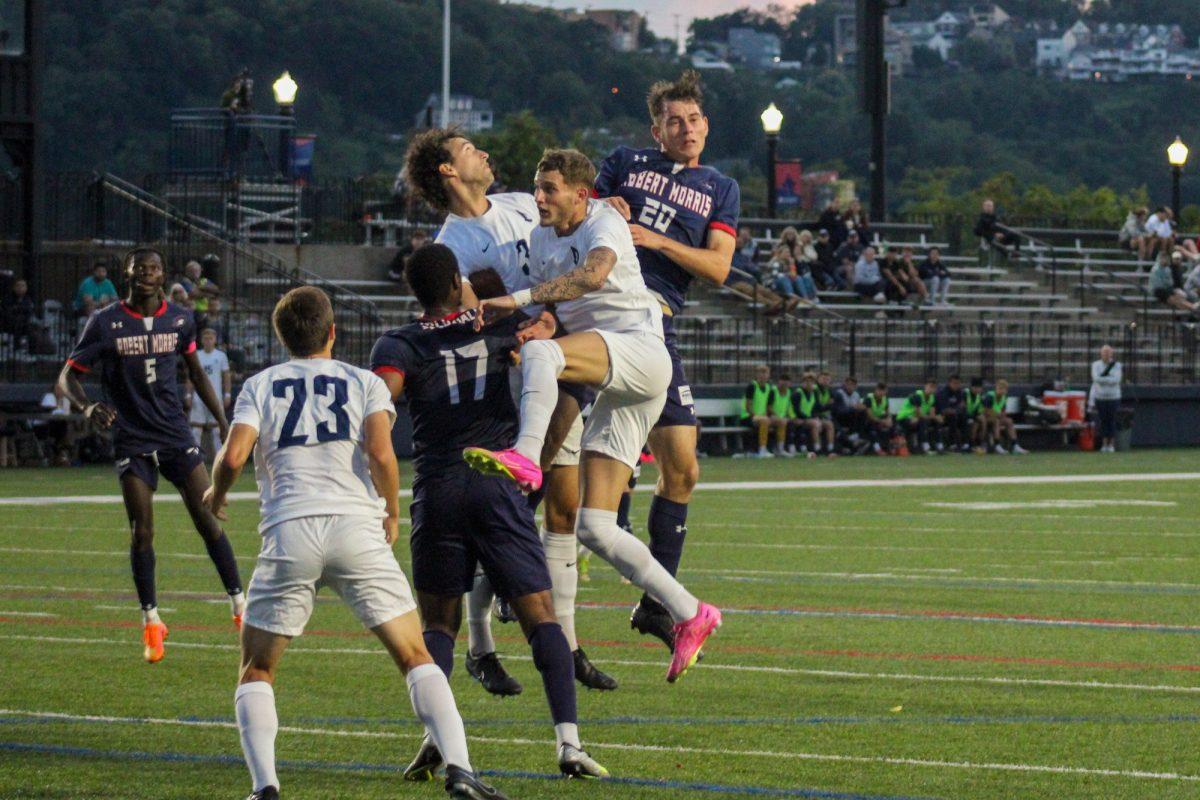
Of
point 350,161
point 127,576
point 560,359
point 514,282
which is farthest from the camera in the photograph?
point 350,161

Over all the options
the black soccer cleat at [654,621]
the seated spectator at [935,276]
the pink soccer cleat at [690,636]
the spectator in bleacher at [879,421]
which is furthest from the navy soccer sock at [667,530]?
the seated spectator at [935,276]

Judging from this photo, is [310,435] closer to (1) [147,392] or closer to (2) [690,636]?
(2) [690,636]

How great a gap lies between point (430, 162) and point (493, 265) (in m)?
0.52

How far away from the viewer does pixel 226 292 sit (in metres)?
32.0

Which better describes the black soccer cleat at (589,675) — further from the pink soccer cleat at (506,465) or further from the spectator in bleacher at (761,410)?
the spectator in bleacher at (761,410)

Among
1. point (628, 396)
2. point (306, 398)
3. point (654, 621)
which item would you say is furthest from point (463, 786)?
point (654, 621)

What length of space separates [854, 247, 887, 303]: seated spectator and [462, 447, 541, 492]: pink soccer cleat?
100.0ft

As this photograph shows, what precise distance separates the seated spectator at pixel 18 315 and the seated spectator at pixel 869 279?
50.3ft

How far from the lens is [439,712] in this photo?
650 cm

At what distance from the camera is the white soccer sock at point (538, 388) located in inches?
299

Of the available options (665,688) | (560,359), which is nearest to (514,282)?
(560,359)

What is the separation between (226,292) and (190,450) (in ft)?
68.9

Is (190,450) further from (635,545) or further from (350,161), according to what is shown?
(350,161)

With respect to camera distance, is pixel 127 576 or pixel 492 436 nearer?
pixel 492 436
